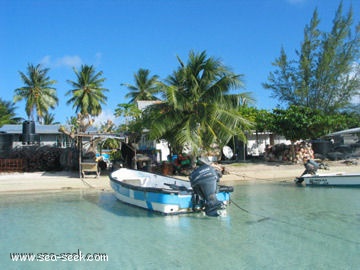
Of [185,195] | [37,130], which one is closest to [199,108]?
[185,195]

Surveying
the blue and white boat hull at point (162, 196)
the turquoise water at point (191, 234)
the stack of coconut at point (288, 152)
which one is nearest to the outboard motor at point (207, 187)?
the turquoise water at point (191, 234)

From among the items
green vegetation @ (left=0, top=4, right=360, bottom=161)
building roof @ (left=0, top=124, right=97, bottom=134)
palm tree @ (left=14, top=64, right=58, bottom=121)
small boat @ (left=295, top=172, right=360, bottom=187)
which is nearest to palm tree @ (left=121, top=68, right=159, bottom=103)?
green vegetation @ (left=0, top=4, right=360, bottom=161)

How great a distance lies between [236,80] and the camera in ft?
56.3

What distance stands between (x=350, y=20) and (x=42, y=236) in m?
32.8

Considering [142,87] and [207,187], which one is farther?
[142,87]

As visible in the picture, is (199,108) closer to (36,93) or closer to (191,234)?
(191,234)

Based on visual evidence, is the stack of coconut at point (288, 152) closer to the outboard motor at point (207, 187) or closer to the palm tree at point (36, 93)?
the outboard motor at point (207, 187)

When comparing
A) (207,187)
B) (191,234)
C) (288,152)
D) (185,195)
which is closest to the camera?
(191,234)

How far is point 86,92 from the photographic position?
136ft

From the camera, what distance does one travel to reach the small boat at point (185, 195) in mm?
8891

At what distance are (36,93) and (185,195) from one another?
3609cm

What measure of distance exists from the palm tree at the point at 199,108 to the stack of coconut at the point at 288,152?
27.0ft

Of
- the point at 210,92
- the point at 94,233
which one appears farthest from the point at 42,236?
the point at 210,92

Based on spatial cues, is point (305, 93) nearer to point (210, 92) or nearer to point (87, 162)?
point (210, 92)
